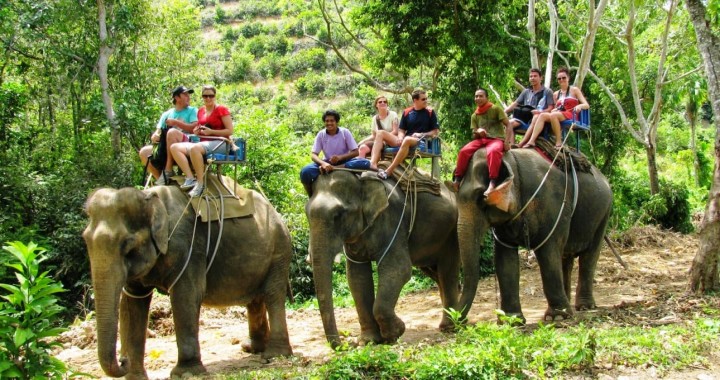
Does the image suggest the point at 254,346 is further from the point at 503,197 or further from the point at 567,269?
the point at 567,269

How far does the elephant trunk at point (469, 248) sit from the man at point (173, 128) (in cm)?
334

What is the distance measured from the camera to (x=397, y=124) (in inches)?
386

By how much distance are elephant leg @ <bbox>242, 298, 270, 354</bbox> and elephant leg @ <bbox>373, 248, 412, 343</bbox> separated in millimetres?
1450

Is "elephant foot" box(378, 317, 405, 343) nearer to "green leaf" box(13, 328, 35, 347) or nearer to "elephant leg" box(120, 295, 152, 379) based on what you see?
"elephant leg" box(120, 295, 152, 379)

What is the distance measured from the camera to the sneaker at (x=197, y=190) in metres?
8.15

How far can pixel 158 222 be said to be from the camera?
7.52 meters

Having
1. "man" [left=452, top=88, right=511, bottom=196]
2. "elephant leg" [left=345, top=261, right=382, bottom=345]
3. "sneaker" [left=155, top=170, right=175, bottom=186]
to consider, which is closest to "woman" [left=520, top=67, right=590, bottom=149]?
"man" [left=452, top=88, right=511, bottom=196]

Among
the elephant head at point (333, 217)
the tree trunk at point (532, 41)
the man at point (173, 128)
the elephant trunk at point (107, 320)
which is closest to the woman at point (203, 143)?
the man at point (173, 128)

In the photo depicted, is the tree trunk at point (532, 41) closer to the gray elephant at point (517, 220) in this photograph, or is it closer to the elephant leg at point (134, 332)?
the gray elephant at point (517, 220)

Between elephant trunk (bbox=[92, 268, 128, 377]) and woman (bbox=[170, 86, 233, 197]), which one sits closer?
elephant trunk (bbox=[92, 268, 128, 377])

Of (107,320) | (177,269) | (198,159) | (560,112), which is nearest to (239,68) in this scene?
(560,112)

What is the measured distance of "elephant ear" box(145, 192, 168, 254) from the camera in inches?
293

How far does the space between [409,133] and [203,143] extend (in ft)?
8.95

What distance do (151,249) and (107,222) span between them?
569mm
